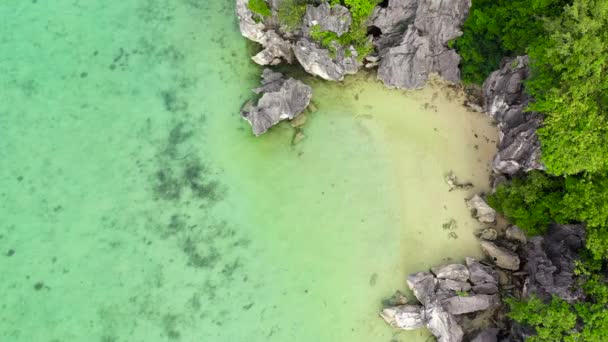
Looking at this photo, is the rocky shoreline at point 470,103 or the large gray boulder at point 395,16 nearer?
the rocky shoreline at point 470,103

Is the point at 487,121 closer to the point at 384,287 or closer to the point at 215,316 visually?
the point at 384,287

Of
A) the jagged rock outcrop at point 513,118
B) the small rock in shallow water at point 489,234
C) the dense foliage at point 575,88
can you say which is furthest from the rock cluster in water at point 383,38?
the small rock in shallow water at point 489,234

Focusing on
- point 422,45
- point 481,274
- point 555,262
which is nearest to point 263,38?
point 422,45

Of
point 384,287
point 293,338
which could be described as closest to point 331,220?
point 384,287

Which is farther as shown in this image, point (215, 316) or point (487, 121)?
point (487, 121)

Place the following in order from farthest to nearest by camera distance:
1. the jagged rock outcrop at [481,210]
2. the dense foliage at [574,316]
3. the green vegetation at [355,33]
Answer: the jagged rock outcrop at [481,210] < the green vegetation at [355,33] < the dense foliage at [574,316]

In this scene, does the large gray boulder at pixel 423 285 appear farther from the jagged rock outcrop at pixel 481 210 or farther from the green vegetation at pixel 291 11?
the green vegetation at pixel 291 11
